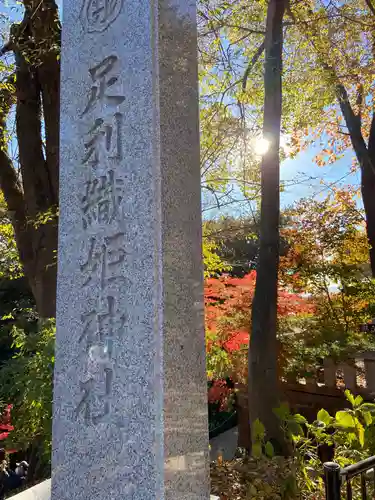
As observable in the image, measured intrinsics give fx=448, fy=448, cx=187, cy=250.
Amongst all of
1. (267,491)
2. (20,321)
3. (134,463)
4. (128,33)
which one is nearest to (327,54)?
(128,33)

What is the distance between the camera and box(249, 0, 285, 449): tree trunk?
3.98m

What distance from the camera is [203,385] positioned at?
6.10 ft

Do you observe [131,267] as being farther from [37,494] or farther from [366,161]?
[366,161]

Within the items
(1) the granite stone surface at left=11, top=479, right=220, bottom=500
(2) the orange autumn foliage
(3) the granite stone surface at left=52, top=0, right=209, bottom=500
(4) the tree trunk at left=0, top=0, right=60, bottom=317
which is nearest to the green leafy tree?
(4) the tree trunk at left=0, top=0, right=60, bottom=317

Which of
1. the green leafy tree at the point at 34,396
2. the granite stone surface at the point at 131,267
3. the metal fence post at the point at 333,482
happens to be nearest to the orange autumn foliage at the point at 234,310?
the green leafy tree at the point at 34,396

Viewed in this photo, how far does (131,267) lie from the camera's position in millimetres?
1726

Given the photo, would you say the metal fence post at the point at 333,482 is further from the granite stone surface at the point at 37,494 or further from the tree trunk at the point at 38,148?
the tree trunk at the point at 38,148

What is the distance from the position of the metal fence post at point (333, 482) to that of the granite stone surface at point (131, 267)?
1.86 ft

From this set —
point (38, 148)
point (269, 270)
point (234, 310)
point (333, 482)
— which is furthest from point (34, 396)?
point (38, 148)

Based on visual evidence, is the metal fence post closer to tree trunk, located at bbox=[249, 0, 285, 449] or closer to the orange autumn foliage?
tree trunk, located at bbox=[249, 0, 285, 449]

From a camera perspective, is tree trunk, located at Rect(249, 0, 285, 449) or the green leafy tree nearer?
tree trunk, located at Rect(249, 0, 285, 449)

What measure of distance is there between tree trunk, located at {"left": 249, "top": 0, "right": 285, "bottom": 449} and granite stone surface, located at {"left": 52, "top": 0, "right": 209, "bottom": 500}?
220 cm

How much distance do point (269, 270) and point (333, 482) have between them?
2284 millimetres

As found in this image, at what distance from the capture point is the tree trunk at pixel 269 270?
398cm
